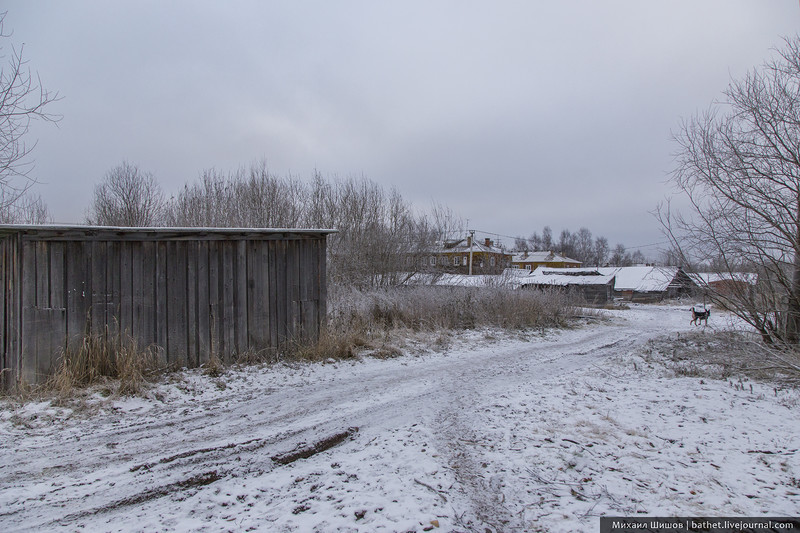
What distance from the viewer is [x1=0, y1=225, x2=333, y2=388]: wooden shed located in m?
5.66

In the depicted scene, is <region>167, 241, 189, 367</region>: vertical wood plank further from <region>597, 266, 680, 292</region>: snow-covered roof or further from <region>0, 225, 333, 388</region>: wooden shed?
<region>597, 266, 680, 292</region>: snow-covered roof

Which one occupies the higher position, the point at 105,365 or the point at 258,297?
the point at 258,297

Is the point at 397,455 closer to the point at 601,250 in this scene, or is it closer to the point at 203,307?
the point at 203,307

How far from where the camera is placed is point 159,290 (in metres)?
6.68

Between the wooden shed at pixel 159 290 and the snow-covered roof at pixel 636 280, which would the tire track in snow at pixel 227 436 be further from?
the snow-covered roof at pixel 636 280

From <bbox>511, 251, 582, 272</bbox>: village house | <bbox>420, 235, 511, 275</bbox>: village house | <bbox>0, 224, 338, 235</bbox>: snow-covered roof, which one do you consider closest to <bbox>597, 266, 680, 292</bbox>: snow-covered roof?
<bbox>420, 235, 511, 275</bbox>: village house

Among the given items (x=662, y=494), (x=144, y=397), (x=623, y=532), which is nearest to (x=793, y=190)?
(x=662, y=494)

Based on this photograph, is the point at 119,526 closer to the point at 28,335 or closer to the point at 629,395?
the point at 28,335

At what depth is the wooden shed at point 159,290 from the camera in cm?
566

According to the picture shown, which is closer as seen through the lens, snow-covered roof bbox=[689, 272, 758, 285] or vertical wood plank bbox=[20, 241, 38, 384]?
vertical wood plank bbox=[20, 241, 38, 384]

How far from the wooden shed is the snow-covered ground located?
87 centimetres

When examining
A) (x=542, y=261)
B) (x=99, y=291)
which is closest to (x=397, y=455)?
(x=99, y=291)

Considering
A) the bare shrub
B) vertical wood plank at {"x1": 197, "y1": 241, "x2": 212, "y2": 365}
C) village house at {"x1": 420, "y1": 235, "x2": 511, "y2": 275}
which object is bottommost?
the bare shrub

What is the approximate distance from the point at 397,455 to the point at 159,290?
504cm
